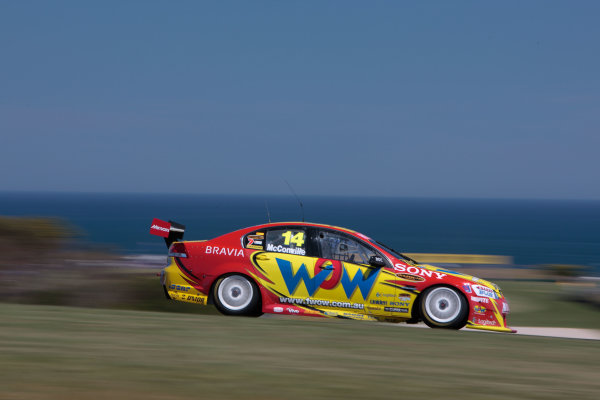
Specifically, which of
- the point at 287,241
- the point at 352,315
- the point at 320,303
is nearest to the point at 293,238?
the point at 287,241

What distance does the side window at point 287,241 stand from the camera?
9391 mm

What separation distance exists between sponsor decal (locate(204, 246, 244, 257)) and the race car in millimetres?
14

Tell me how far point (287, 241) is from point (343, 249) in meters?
0.78

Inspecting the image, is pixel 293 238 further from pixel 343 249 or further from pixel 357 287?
pixel 357 287

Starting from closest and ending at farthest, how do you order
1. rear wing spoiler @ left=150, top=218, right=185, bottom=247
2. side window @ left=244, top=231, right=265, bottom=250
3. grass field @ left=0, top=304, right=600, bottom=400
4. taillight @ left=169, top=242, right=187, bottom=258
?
grass field @ left=0, top=304, right=600, bottom=400, side window @ left=244, top=231, right=265, bottom=250, taillight @ left=169, top=242, right=187, bottom=258, rear wing spoiler @ left=150, top=218, right=185, bottom=247

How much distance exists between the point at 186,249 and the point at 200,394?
5.23 meters

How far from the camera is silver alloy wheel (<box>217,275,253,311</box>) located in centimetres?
937

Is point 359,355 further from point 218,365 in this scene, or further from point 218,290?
point 218,290

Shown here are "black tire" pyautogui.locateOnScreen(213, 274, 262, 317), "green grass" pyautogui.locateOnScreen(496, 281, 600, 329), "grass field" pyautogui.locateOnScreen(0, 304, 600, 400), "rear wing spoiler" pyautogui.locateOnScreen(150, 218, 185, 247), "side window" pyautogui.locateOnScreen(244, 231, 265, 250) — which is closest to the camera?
"grass field" pyautogui.locateOnScreen(0, 304, 600, 400)

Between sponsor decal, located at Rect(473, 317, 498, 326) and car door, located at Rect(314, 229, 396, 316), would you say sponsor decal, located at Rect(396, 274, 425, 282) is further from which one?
sponsor decal, located at Rect(473, 317, 498, 326)

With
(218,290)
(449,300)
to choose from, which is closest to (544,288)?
(449,300)

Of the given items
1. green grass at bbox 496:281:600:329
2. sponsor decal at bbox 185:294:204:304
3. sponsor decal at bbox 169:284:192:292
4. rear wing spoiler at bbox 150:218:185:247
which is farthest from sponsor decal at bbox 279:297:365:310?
green grass at bbox 496:281:600:329

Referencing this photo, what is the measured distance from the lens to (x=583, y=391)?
4930 millimetres

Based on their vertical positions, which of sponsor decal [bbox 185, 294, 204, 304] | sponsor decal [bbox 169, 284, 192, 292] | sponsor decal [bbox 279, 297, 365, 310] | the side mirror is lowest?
sponsor decal [bbox 185, 294, 204, 304]
